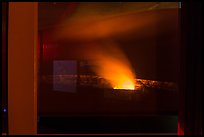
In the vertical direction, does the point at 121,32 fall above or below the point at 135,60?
above

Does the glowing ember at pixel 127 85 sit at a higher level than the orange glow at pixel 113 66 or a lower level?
lower

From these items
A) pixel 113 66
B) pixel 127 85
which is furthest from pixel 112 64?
pixel 127 85

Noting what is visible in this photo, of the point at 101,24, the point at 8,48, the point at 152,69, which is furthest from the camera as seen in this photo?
the point at 101,24

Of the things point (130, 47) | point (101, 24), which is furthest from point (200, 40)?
point (101, 24)

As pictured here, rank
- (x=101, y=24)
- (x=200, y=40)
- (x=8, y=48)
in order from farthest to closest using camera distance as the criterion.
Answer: (x=101, y=24) < (x=8, y=48) < (x=200, y=40)

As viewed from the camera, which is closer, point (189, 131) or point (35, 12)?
point (189, 131)

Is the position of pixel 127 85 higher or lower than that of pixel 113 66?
lower

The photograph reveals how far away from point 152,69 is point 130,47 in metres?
0.39

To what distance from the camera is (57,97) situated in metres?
3.13

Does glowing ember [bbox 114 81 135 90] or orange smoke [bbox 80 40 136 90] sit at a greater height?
orange smoke [bbox 80 40 136 90]

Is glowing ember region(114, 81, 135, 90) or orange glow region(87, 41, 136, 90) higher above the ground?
orange glow region(87, 41, 136, 90)

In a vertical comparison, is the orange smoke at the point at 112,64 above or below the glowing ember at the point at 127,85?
above

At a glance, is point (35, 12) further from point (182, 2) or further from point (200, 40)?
point (200, 40)

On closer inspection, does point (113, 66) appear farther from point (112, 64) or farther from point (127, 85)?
point (127, 85)
